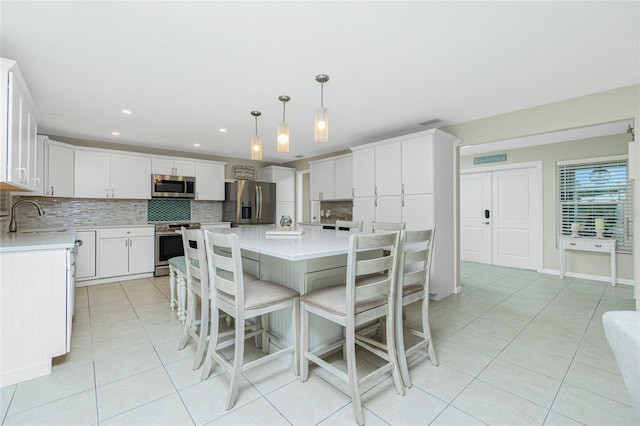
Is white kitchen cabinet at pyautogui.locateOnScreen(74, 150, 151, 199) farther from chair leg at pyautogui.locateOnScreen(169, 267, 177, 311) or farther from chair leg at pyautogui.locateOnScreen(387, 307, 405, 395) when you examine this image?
chair leg at pyautogui.locateOnScreen(387, 307, 405, 395)

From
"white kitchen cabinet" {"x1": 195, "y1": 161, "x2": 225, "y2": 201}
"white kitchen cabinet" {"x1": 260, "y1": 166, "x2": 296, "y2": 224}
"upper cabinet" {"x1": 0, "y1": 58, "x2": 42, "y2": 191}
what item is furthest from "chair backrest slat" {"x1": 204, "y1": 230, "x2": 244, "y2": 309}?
"white kitchen cabinet" {"x1": 260, "y1": 166, "x2": 296, "y2": 224}

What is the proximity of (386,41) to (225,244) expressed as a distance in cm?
176

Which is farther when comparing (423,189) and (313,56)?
(423,189)

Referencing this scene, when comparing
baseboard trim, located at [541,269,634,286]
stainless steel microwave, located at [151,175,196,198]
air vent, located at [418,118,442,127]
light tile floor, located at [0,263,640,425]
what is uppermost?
air vent, located at [418,118,442,127]

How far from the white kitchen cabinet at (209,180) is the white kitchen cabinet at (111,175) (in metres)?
0.85

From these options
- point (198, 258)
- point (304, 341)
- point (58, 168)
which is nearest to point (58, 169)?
point (58, 168)

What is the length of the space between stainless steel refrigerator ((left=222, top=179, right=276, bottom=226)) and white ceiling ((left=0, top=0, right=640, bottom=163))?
7.73 ft

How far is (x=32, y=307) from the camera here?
77.9 inches

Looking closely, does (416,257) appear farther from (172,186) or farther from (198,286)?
(172,186)

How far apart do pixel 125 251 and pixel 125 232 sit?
30cm

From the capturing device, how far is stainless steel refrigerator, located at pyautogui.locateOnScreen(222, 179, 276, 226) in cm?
590

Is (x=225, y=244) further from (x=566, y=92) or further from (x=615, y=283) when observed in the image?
(x=615, y=283)

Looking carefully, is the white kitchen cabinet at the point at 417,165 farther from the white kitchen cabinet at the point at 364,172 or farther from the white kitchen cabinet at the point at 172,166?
the white kitchen cabinet at the point at 172,166

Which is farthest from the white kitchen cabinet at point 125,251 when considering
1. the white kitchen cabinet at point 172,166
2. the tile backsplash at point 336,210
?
the tile backsplash at point 336,210
